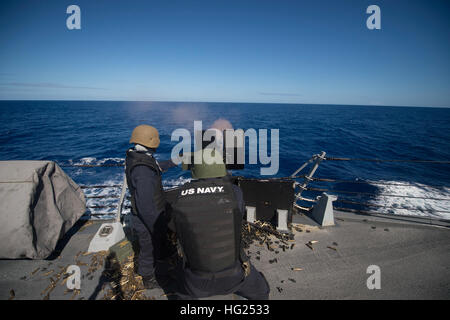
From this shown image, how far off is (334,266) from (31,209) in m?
5.99

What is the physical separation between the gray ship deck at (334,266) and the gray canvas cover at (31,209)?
476mm

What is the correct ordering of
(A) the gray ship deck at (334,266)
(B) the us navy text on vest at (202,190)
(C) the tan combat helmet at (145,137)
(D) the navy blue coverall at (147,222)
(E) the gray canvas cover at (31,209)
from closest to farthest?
1. (B) the us navy text on vest at (202,190)
2. (D) the navy blue coverall at (147,222)
3. (C) the tan combat helmet at (145,137)
4. (A) the gray ship deck at (334,266)
5. (E) the gray canvas cover at (31,209)

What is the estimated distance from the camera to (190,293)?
2.50 m

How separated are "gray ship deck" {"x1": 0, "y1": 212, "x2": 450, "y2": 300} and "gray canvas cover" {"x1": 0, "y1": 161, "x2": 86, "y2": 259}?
476 mm

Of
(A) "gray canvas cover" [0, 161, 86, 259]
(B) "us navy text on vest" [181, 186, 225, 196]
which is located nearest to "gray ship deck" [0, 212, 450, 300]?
(A) "gray canvas cover" [0, 161, 86, 259]

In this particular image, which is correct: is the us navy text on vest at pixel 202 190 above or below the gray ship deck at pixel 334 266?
above

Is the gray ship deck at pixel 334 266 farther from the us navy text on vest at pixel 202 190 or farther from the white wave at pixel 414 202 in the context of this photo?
the white wave at pixel 414 202

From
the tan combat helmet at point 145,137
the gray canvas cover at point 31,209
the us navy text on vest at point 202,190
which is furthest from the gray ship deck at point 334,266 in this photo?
the tan combat helmet at point 145,137

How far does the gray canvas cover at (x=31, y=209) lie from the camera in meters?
3.50

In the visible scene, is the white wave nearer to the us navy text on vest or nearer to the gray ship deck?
the gray ship deck

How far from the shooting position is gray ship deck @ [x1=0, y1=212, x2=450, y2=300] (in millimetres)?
3393
